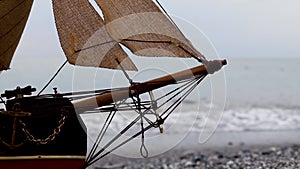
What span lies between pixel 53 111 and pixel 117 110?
0.47 m

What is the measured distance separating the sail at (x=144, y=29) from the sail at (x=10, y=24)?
1.96ft

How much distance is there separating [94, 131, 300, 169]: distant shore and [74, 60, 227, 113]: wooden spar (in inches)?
132

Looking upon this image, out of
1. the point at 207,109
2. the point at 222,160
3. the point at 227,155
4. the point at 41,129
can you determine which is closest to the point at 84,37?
the point at 41,129

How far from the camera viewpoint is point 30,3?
16.1 feet

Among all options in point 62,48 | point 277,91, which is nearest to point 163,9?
point 62,48

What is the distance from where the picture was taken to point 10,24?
4883 millimetres

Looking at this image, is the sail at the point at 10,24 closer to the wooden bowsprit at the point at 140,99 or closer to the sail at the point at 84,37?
the sail at the point at 84,37

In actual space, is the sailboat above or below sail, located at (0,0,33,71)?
below

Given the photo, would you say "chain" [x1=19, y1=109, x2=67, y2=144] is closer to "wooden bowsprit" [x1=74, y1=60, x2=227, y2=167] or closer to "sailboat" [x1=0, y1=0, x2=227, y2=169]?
"sailboat" [x1=0, y1=0, x2=227, y2=169]

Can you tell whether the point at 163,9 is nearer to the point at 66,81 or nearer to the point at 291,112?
the point at 66,81

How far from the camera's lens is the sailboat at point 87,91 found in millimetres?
4617

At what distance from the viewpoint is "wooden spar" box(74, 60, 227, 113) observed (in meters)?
4.67

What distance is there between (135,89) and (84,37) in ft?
1.86

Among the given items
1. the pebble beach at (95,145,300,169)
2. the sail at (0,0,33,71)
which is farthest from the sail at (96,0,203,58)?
the pebble beach at (95,145,300,169)
